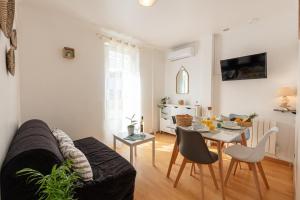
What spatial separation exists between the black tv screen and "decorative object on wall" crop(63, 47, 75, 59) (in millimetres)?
2844

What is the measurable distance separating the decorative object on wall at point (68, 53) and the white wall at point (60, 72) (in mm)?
72

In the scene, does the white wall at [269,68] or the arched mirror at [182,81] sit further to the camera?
the arched mirror at [182,81]

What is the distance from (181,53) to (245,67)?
5.04 ft

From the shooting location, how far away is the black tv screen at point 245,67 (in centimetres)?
271

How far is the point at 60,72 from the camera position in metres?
2.64

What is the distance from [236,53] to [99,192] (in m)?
3.26

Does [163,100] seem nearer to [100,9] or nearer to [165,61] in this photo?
[165,61]

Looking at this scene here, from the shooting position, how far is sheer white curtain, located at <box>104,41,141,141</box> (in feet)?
10.7

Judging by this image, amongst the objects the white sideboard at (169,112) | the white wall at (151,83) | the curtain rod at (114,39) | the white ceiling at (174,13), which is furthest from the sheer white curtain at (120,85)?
the white sideboard at (169,112)

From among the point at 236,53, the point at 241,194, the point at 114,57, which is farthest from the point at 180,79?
the point at 241,194

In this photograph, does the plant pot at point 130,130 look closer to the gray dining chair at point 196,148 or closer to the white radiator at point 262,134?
the gray dining chair at point 196,148

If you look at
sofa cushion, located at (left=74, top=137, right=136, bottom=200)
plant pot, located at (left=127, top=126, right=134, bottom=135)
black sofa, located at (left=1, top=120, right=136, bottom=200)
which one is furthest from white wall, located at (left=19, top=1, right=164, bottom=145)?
sofa cushion, located at (left=74, top=137, right=136, bottom=200)

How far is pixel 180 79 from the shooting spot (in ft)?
13.9

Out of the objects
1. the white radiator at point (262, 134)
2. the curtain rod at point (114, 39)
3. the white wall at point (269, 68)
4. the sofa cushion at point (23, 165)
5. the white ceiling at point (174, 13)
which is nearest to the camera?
the sofa cushion at point (23, 165)
